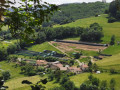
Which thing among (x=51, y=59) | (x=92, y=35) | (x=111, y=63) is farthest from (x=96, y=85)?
(x=92, y=35)

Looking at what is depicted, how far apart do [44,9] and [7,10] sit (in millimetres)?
1114

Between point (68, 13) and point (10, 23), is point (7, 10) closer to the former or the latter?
point (10, 23)

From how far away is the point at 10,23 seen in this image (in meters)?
5.49

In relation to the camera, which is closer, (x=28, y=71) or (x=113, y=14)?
(x=28, y=71)

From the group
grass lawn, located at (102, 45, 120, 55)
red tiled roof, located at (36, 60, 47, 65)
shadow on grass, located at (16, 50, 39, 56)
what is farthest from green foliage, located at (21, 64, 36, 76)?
grass lawn, located at (102, 45, 120, 55)

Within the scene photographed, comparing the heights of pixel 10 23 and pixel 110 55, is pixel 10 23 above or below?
above

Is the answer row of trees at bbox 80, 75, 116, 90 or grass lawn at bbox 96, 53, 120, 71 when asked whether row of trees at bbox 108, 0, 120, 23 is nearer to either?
grass lawn at bbox 96, 53, 120, 71

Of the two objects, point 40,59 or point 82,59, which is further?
point 40,59

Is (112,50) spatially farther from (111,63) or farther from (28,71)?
(28,71)

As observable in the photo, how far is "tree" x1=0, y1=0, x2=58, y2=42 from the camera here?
5.24m

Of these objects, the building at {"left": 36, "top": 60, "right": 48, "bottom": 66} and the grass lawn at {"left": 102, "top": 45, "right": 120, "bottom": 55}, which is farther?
the grass lawn at {"left": 102, "top": 45, "right": 120, "bottom": 55}

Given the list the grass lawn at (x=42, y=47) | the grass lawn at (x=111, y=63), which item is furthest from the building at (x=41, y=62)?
the grass lawn at (x=111, y=63)

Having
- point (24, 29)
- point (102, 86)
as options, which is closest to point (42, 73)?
point (102, 86)

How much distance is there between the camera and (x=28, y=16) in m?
5.42
